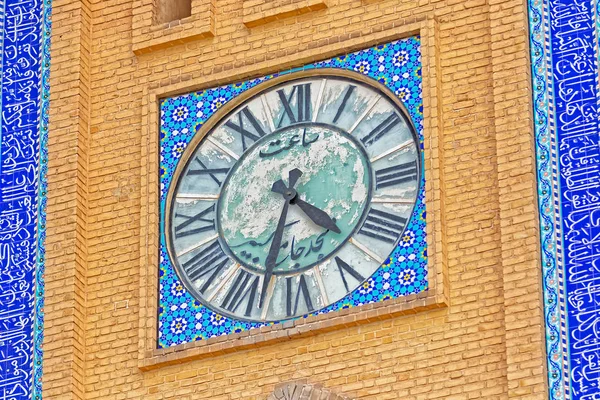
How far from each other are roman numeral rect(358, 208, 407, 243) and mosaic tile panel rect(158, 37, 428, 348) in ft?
0.25

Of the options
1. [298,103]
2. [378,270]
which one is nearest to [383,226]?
[378,270]

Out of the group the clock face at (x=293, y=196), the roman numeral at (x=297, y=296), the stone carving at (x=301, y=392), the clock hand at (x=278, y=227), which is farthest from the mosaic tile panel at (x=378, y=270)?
the stone carving at (x=301, y=392)

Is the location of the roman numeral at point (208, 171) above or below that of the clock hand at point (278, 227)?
above

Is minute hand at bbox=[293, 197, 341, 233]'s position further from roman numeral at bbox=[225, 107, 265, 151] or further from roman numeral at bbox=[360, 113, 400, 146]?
roman numeral at bbox=[225, 107, 265, 151]

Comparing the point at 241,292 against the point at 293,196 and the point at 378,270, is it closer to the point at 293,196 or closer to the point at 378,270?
the point at 293,196

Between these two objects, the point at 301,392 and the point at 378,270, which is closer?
the point at 301,392

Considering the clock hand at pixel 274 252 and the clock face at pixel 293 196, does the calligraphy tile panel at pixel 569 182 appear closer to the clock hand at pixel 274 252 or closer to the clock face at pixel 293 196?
the clock face at pixel 293 196

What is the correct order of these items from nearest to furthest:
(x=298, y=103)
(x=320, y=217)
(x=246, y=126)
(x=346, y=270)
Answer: (x=346, y=270), (x=320, y=217), (x=298, y=103), (x=246, y=126)

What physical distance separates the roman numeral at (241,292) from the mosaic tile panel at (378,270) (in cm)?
10

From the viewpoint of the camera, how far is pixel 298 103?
17.3 metres

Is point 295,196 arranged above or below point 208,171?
below

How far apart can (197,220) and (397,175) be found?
139 cm

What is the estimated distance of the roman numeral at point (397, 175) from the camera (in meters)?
16.7

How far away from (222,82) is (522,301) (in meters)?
2.89
